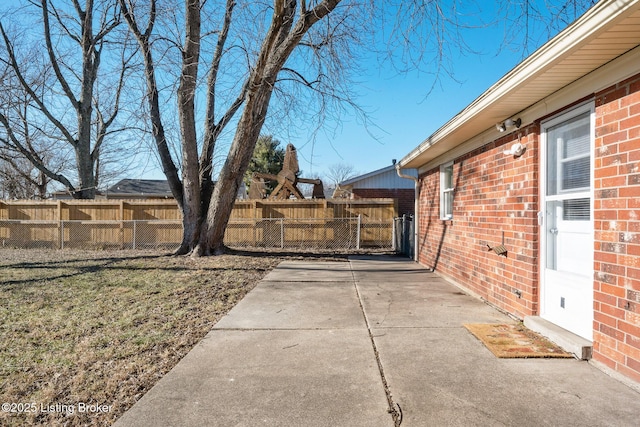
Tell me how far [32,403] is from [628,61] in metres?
5.05

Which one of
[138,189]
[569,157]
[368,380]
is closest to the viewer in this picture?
[368,380]

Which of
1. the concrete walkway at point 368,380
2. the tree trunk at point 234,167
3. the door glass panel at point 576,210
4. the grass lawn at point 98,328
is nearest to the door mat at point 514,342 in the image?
the concrete walkway at point 368,380

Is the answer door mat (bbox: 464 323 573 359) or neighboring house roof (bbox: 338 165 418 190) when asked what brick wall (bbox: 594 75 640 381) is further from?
neighboring house roof (bbox: 338 165 418 190)

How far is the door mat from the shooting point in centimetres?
336

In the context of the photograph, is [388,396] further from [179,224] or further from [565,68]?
[179,224]

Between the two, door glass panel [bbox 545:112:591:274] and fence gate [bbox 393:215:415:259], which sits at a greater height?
door glass panel [bbox 545:112:591:274]

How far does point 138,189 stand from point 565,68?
1180 inches

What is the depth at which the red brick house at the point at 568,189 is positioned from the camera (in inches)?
111

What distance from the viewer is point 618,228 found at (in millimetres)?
2934

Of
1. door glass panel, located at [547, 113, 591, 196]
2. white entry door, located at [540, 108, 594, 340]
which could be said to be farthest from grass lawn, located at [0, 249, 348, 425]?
door glass panel, located at [547, 113, 591, 196]

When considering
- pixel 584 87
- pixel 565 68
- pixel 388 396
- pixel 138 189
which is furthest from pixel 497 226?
pixel 138 189

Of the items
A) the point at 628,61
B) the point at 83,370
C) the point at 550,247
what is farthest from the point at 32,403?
the point at 628,61

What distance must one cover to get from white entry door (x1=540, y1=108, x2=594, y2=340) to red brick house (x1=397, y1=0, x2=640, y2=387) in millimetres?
11

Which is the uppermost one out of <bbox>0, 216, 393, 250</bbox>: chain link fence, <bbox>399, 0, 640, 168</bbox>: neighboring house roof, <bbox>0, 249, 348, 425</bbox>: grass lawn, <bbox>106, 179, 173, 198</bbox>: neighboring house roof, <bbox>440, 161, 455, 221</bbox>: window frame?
<bbox>106, 179, 173, 198</bbox>: neighboring house roof
